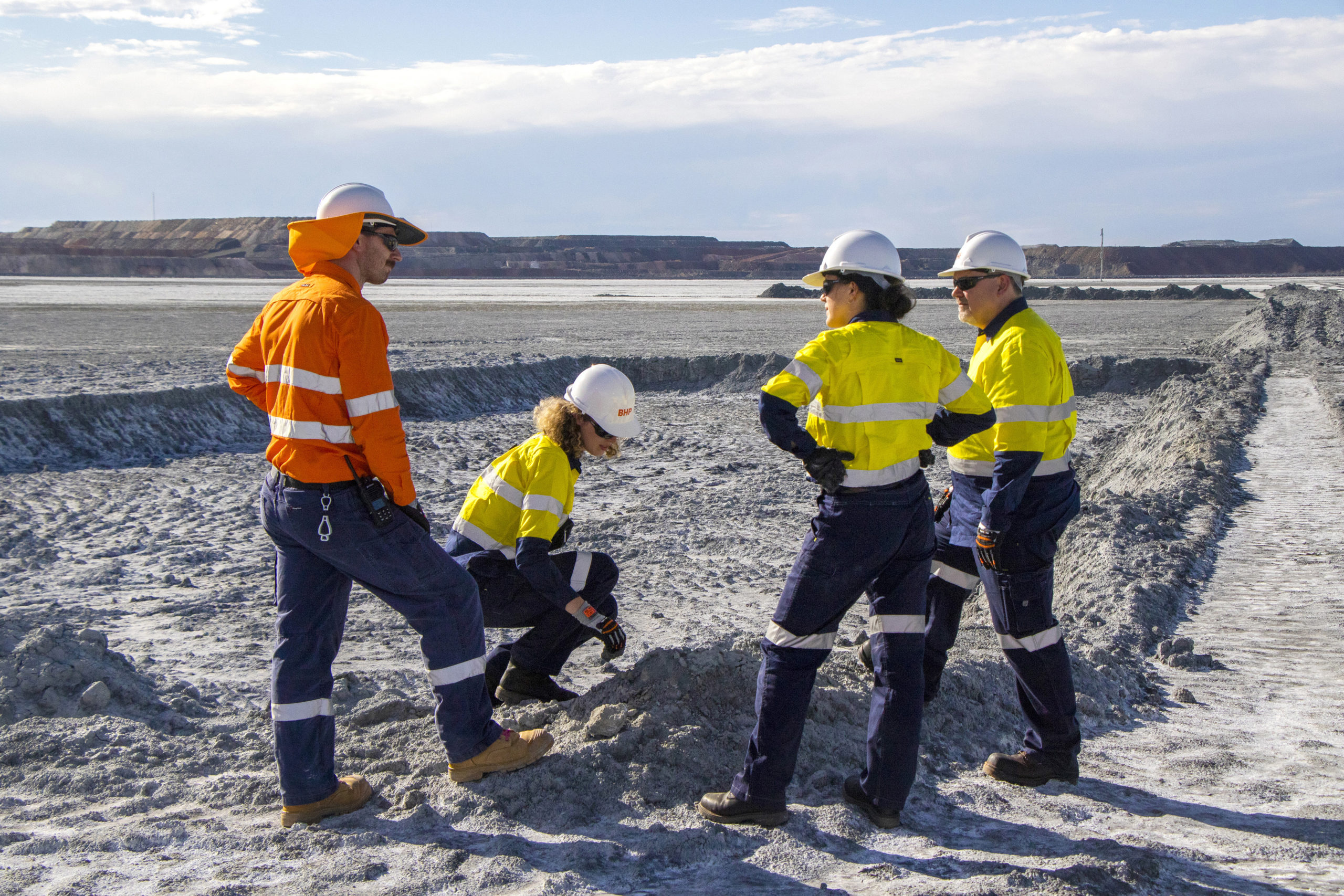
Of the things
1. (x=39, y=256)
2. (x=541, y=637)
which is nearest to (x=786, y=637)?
(x=541, y=637)

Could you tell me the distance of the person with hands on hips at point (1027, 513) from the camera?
3.53 m

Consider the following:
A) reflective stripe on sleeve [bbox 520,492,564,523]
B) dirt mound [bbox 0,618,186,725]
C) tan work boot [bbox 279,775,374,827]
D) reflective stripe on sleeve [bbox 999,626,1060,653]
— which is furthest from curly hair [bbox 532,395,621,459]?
dirt mound [bbox 0,618,186,725]

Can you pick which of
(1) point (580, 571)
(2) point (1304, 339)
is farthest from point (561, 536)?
(2) point (1304, 339)

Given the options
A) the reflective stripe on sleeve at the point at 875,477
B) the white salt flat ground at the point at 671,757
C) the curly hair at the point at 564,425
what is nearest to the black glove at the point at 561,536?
the curly hair at the point at 564,425

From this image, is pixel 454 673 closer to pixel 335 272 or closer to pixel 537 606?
pixel 537 606

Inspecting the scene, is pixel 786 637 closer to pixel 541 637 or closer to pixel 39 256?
pixel 541 637

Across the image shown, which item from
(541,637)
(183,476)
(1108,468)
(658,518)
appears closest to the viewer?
(541,637)

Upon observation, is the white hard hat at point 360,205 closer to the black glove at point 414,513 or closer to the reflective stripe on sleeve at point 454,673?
the black glove at point 414,513

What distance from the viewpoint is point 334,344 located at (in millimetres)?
2986

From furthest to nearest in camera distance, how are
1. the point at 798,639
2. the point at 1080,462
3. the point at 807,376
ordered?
the point at 1080,462, the point at 798,639, the point at 807,376

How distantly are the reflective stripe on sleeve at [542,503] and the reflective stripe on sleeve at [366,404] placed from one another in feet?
2.74

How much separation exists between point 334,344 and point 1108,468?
9.62m

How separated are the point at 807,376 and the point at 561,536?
1565 mm

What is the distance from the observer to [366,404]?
2980 mm
